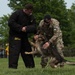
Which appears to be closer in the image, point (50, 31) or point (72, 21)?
point (50, 31)

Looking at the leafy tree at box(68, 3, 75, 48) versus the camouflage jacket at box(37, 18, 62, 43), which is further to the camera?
the leafy tree at box(68, 3, 75, 48)

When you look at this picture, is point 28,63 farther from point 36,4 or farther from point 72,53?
point 72,53

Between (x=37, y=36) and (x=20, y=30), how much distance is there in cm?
53

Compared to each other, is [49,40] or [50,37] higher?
[50,37]

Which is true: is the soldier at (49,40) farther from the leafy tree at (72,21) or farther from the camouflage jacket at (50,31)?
the leafy tree at (72,21)

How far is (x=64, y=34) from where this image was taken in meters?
61.4

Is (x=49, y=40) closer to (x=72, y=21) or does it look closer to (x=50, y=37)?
(x=50, y=37)

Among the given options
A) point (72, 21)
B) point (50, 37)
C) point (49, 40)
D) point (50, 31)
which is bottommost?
point (49, 40)

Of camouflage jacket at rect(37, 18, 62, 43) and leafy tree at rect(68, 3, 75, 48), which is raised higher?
leafy tree at rect(68, 3, 75, 48)

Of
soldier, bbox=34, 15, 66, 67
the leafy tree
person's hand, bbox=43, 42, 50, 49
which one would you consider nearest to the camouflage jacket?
soldier, bbox=34, 15, 66, 67

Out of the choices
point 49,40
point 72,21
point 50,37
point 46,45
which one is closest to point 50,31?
point 50,37

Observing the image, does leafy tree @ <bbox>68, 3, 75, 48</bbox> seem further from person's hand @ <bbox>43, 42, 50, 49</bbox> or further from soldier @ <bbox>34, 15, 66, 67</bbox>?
person's hand @ <bbox>43, 42, 50, 49</bbox>

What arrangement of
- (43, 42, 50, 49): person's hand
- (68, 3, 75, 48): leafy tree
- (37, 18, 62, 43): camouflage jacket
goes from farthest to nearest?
1. (68, 3, 75, 48): leafy tree
2. (37, 18, 62, 43): camouflage jacket
3. (43, 42, 50, 49): person's hand

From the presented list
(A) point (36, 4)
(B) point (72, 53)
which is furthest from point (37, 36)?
(B) point (72, 53)
